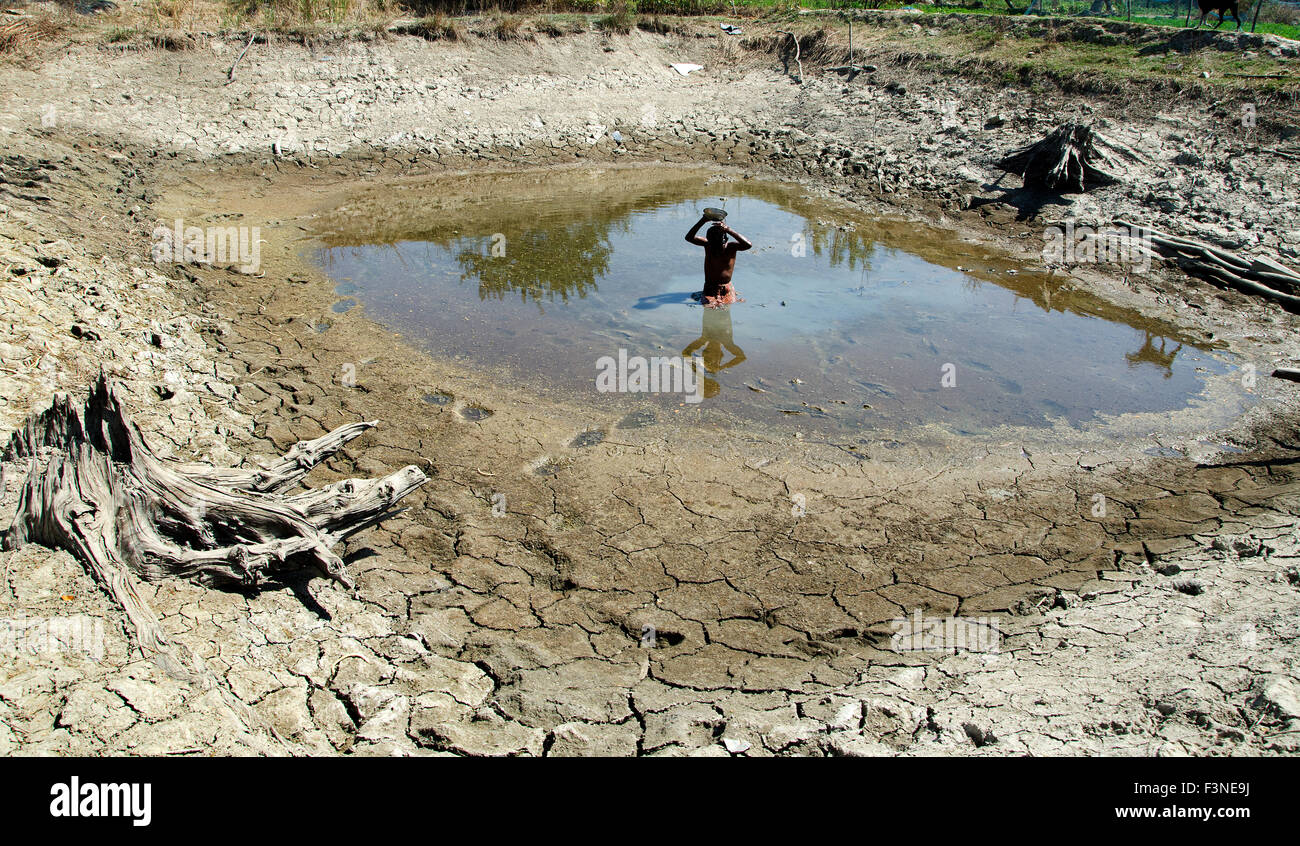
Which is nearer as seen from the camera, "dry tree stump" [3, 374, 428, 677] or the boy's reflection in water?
"dry tree stump" [3, 374, 428, 677]

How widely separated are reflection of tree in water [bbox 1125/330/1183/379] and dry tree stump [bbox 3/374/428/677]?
24.6 feet

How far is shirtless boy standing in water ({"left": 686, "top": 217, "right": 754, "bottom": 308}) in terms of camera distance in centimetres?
852

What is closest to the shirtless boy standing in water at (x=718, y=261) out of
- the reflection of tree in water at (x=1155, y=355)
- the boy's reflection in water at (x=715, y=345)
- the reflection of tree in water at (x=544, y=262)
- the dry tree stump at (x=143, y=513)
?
the boy's reflection in water at (x=715, y=345)

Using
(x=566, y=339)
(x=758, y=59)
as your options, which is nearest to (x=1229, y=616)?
(x=566, y=339)

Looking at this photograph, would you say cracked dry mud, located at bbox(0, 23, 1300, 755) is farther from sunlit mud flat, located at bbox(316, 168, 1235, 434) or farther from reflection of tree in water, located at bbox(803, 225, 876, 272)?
reflection of tree in water, located at bbox(803, 225, 876, 272)

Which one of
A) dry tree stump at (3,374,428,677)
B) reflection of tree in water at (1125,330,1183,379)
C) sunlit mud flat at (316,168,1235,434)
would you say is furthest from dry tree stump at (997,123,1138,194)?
dry tree stump at (3,374,428,677)

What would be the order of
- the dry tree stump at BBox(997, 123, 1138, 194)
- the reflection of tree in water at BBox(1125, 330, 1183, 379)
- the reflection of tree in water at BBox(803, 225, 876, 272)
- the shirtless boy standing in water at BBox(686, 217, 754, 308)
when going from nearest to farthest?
the reflection of tree in water at BBox(1125, 330, 1183, 379) → the shirtless boy standing in water at BBox(686, 217, 754, 308) → the reflection of tree in water at BBox(803, 225, 876, 272) → the dry tree stump at BBox(997, 123, 1138, 194)

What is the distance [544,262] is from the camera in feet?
33.5

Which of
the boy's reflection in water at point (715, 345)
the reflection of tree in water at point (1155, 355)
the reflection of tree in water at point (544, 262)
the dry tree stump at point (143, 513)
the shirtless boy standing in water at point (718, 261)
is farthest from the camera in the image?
the reflection of tree in water at point (544, 262)

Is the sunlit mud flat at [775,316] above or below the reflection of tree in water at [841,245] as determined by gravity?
below

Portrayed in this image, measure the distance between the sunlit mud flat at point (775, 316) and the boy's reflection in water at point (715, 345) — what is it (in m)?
0.02

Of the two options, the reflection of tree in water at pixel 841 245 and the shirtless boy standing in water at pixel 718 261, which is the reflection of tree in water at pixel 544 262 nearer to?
the shirtless boy standing in water at pixel 718 261

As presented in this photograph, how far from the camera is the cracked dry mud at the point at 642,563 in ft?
11.2
